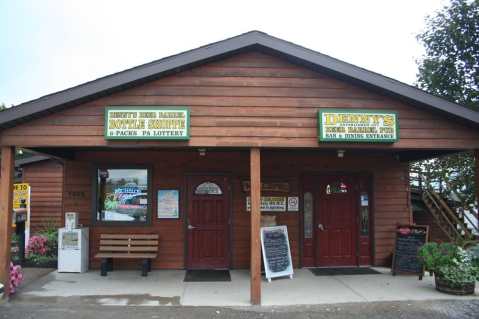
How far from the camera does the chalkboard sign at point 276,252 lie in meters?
8.27

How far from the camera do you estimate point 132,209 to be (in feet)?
30.4

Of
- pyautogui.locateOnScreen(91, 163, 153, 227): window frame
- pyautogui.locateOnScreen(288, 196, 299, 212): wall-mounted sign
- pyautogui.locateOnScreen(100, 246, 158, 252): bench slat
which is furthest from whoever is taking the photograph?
pyautogui.locateOnScreen(288, 196, 299, 212): wall-mounted sign

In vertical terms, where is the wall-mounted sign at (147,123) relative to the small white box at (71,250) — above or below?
above

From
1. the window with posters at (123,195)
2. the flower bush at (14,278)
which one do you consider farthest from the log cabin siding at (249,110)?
the window with posters at (123,195)

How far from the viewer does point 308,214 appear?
964cm

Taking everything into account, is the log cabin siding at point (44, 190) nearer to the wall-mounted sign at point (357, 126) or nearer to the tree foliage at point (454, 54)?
the wall-mounted sign at point (357, 126)

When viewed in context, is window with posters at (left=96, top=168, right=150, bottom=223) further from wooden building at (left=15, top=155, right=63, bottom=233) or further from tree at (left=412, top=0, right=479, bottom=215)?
tree at (left=412, top=0, right=479, bottom=215)

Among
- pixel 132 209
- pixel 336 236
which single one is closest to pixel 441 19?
pixel 336 236

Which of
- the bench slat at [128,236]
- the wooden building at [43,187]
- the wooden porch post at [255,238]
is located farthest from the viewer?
the wooden building at [43,187]

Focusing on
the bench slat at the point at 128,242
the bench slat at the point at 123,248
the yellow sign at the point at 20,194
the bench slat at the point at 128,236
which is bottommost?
the bench slat at the point at 123,248

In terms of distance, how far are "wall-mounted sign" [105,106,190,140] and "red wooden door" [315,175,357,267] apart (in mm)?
4205

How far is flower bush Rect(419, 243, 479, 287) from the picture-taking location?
23.2 ft

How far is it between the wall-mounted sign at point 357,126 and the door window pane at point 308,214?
298 cm

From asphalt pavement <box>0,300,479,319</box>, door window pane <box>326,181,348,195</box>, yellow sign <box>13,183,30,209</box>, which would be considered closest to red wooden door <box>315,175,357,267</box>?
door window pane <box>326,181,348,195</box>
